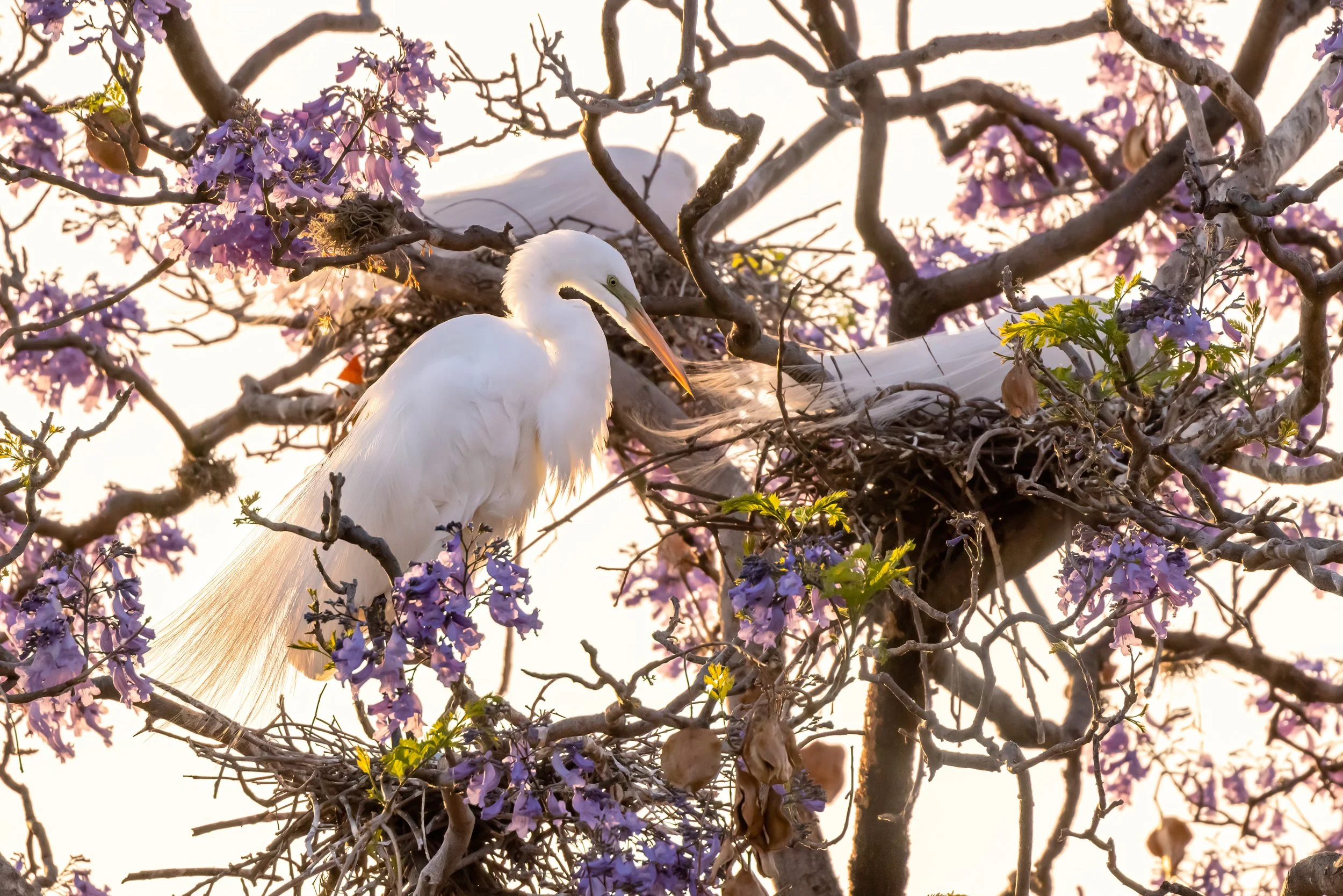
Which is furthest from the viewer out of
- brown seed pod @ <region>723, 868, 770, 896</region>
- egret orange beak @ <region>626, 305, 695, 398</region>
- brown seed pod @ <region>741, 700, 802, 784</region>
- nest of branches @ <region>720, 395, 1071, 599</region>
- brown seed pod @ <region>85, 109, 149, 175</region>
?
egret orange beak @ <region>626, 305, 695, 398</region>

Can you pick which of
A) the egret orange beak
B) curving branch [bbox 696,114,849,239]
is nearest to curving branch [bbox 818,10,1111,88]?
the egret orange beak

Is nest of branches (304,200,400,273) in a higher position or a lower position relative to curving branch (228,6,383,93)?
lower

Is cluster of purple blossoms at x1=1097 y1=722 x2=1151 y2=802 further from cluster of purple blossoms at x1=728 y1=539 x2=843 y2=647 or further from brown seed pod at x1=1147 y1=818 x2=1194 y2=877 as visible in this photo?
cluster of purple blossoms at x1=728 y1=539 x2=843 y2=647

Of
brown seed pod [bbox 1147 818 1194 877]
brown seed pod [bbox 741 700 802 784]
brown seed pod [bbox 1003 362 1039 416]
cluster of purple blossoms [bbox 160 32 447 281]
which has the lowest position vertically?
brown seed pod [bbox 741 700 802 784]

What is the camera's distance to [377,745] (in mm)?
2279

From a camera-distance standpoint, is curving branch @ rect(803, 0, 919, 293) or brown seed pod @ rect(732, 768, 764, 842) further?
curving branch @ rect(803, 0, 919, 293)

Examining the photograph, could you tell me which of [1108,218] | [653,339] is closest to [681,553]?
[653,339]

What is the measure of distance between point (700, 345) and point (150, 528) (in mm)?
1641

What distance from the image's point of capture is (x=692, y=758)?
159 centimetres

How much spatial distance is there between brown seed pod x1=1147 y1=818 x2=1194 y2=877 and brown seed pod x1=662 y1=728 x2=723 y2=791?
1691 mm

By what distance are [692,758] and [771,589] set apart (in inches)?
11.7

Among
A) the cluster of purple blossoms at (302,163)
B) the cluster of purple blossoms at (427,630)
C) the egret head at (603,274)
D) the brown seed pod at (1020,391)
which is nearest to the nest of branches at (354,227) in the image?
the cluster of purple blossoms at (302,163)

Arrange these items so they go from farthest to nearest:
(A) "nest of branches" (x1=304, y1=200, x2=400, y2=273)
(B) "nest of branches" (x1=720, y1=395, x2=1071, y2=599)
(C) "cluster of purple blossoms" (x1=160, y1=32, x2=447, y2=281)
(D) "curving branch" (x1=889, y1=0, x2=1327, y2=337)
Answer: (D) "curving branch" (x1=889, y1=0, x2=1327, y2=337) → (B) "nest of branches" (x1=720, y1=395, x2=1071, y2=599) → (A) "nest of branches" (x1=304, y1=200, x2=400, y2=273) → (C) "cluster of purple blossoms" (x1=160, y1=32, x2=447, y2=281)

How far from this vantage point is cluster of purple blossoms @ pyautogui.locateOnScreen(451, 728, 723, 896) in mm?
1898
